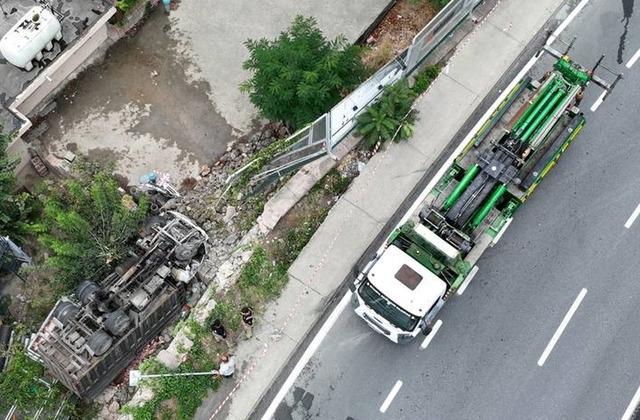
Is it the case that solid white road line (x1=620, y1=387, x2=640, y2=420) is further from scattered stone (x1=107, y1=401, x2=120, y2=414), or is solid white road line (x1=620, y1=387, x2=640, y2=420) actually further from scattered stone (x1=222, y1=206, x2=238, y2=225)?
scattered stone (x1=107, y1=401, x2=120, y2=414)

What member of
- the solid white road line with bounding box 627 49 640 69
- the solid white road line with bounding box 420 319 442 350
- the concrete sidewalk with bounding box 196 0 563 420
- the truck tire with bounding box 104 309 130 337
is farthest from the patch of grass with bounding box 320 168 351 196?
the solid white road line with bounding box 627 49 640 69

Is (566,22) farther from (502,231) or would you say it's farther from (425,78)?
(502,231)

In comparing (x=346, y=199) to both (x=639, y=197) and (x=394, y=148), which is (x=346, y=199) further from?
(x=639, y=197)

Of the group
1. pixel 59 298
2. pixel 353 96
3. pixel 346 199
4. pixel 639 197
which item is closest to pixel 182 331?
pixel 59 298

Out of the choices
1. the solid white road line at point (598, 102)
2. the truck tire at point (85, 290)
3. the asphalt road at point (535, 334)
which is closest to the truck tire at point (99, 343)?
the truck tire at point (85, 290)

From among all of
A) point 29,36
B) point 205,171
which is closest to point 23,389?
point 205,171

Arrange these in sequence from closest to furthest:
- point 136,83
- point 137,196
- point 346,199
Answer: point 346,199
point 137,196
point 136,83
